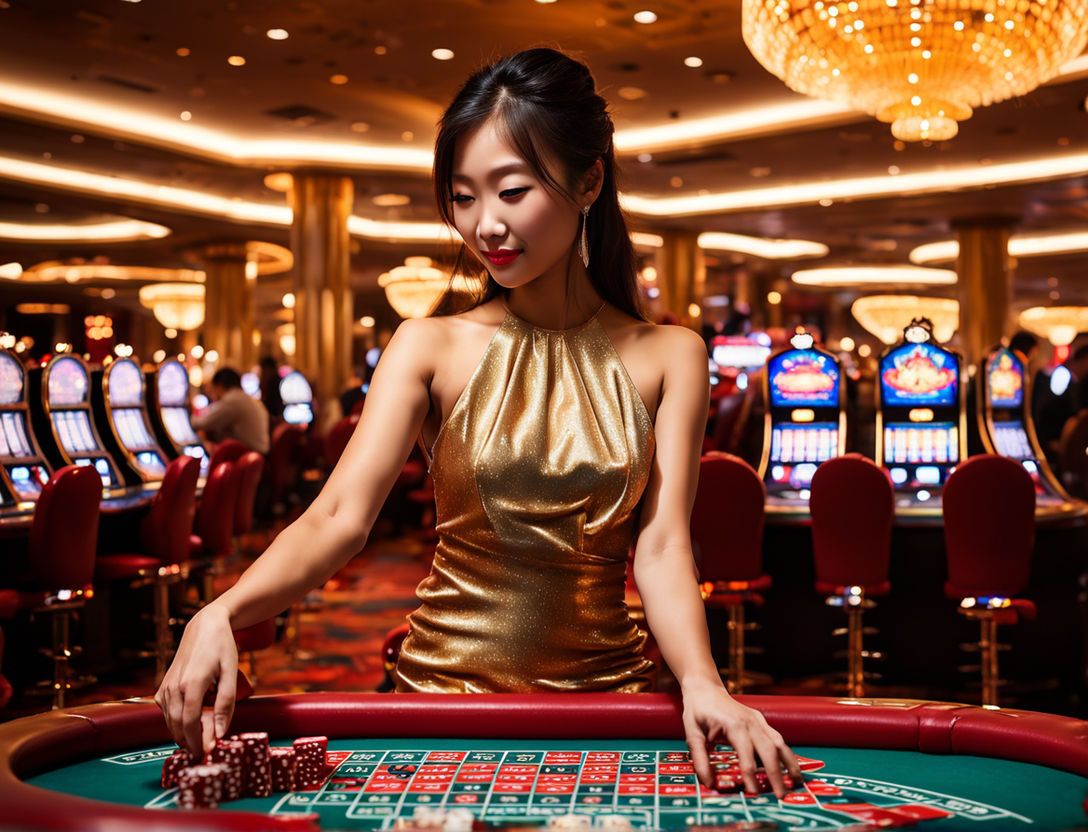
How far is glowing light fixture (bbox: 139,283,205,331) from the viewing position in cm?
1761

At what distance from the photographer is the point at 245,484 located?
17.5ft

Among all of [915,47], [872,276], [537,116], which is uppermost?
[872,276]

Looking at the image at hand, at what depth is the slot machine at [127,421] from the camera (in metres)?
6.02

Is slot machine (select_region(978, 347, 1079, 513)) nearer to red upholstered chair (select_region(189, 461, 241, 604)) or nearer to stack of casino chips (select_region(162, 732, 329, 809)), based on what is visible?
red upholstered chair (select_region(189, 461, 241, 604))

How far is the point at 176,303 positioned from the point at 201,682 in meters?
17.7

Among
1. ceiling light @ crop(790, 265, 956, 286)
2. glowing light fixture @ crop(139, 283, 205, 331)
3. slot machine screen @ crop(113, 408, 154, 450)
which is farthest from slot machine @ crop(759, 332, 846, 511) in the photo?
ceiling light @ crop(790, 265, 956, 286)

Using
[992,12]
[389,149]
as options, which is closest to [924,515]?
[992,12]

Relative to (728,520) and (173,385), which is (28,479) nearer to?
(173,385)

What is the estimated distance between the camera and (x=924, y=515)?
4445 millimetres

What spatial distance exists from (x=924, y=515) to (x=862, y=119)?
5.68 metres

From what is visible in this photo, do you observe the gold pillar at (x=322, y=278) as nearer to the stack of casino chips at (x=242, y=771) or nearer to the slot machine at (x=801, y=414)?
the slot machine at (x=801, y=414)

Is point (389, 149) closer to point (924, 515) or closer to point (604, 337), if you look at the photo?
point (924, 515)

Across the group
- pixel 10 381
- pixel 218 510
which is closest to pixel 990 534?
pixel 218 510

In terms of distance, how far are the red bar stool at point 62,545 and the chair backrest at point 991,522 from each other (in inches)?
120
